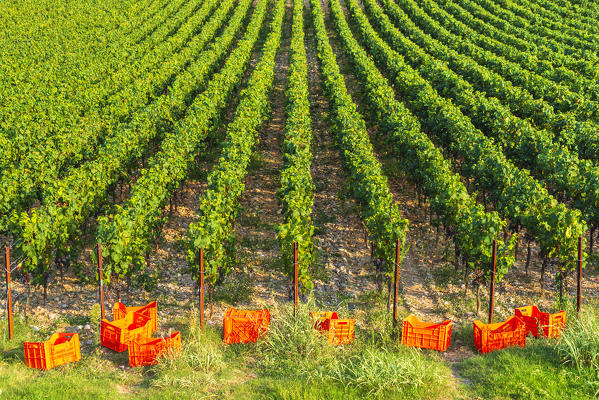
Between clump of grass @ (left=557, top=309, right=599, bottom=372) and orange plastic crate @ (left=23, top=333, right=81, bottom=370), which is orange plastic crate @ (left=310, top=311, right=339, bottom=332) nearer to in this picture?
clump of grass @ (left=557, top=309, right=599, bottom=372)

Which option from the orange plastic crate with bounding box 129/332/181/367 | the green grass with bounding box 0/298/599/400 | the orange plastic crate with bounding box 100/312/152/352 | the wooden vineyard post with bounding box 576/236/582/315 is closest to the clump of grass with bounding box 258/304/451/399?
the green grass with bounding box 0/298/599/400

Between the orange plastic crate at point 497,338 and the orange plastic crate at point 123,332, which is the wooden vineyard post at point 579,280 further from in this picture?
the orange plastic crate at point 123,332

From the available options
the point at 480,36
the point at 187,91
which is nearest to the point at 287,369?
the point at 187,91

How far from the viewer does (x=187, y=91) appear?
90.0 feet

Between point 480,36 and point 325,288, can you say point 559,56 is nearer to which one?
point 480,36

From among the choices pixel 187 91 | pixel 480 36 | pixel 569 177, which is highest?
pixel 480 36

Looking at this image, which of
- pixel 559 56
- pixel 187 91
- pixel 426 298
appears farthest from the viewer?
pixel 559 56

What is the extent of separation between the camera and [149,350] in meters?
11.4

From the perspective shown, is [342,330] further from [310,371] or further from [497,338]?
[497,338]

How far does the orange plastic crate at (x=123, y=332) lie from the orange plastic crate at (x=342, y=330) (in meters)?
3.76

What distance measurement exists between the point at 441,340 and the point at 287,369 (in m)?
3.15

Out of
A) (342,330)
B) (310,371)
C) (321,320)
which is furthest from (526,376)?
(321,320)

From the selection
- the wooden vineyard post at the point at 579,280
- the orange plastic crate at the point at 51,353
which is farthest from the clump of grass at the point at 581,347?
the orange plastic crate at the point at 51,353

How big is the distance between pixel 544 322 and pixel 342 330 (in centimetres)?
415
